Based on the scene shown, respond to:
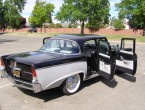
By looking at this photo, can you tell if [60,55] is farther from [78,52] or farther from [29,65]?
[29,65]

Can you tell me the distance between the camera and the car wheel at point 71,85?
235 inches

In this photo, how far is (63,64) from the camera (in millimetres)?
5738

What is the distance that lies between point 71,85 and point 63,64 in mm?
784

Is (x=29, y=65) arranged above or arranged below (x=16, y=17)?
below

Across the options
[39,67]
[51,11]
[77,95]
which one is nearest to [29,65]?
[39,67]

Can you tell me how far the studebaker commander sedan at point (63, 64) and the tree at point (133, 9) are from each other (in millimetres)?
41315

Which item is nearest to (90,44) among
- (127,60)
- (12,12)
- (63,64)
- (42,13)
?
(127,60)

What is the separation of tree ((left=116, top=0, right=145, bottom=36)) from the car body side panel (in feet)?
139

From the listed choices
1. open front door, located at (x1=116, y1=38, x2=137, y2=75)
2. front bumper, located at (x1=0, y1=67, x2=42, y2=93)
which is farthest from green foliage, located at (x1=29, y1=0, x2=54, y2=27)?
front bumper, located at (x1=0, y1=67, x2=42, y2=93)

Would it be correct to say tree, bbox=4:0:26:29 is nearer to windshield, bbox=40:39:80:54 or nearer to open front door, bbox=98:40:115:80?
windshield, bbox=40:39:80:54

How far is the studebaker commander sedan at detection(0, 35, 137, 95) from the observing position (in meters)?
5.33

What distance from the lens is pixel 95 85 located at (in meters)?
7.05

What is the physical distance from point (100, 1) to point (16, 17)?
29937 millimetres

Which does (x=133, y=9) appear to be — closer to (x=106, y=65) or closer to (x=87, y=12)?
(x=87, y=12)
